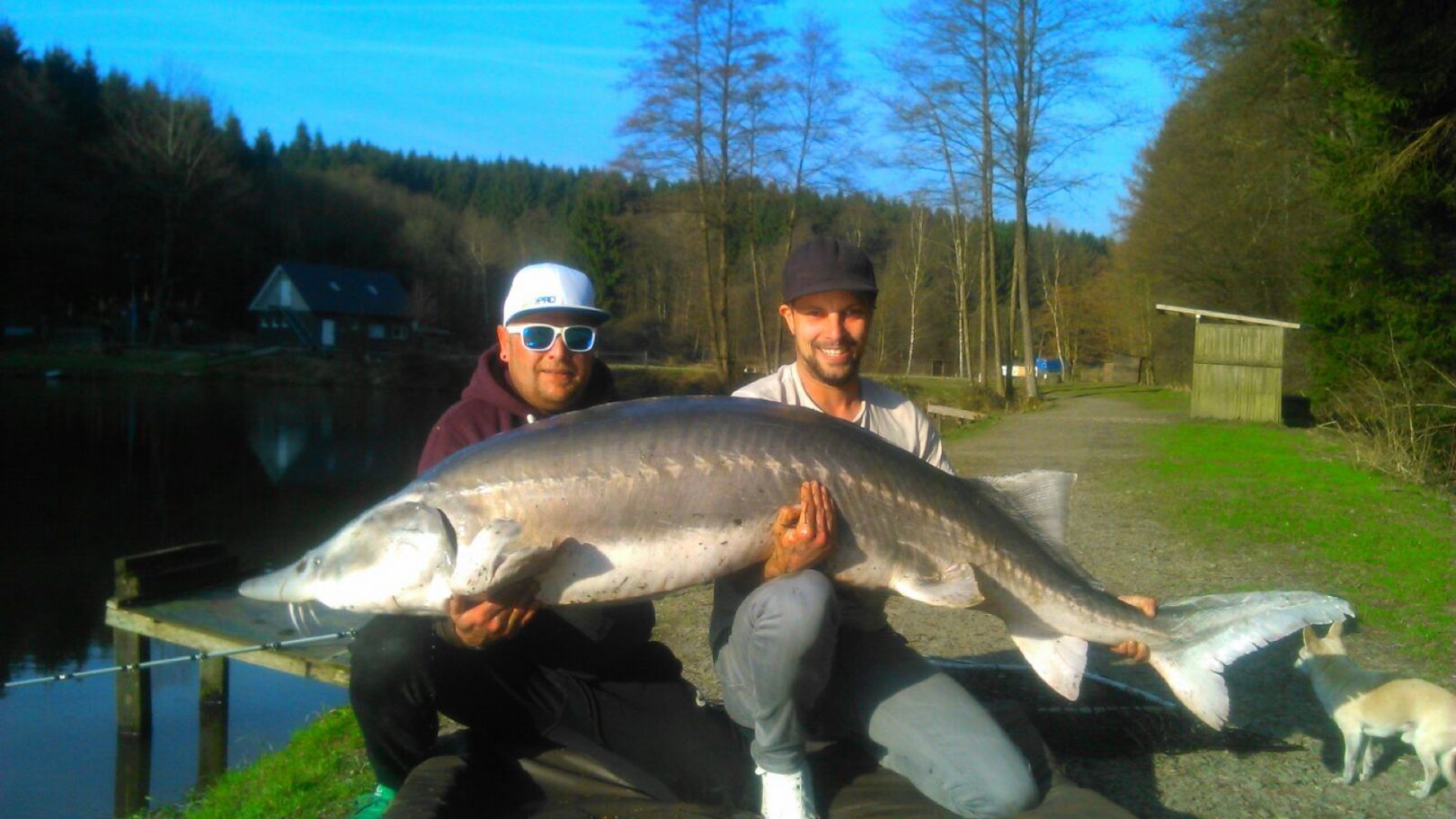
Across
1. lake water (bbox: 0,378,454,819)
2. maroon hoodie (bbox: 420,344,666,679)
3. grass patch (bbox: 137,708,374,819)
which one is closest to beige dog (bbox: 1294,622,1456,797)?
maroon hoodie (bbox: 420,344,666,679)

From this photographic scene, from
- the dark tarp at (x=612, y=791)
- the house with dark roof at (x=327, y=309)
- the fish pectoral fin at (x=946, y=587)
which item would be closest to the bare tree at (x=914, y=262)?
the house with dark roof at (x=327, y=309)

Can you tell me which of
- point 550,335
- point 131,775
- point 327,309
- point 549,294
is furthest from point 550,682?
point 327,309

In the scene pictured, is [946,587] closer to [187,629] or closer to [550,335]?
[550,335]

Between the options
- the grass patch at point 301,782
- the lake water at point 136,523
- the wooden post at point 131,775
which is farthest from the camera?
the lake water at point 136,523

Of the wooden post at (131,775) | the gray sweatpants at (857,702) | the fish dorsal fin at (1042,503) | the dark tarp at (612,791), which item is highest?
the fish dorsal fin at (1042,503)

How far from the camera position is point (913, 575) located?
3180mm

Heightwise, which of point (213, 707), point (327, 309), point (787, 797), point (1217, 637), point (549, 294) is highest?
point (327, 309)

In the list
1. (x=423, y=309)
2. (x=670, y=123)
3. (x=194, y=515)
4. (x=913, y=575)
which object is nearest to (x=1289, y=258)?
(x=670, y=123)

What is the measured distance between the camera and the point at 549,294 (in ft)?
12.2

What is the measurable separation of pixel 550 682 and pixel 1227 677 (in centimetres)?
327

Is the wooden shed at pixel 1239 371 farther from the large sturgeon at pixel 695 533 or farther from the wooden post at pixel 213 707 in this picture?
the large sturgeon at pixel 695 533

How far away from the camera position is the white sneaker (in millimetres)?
3166

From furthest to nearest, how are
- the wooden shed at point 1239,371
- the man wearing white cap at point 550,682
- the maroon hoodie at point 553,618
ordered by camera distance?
the wooden shed at point 1239,371 < the maroon hoodie at point 553,618 < the man wearing white cap at point 550,682

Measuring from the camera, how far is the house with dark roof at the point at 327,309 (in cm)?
6494
